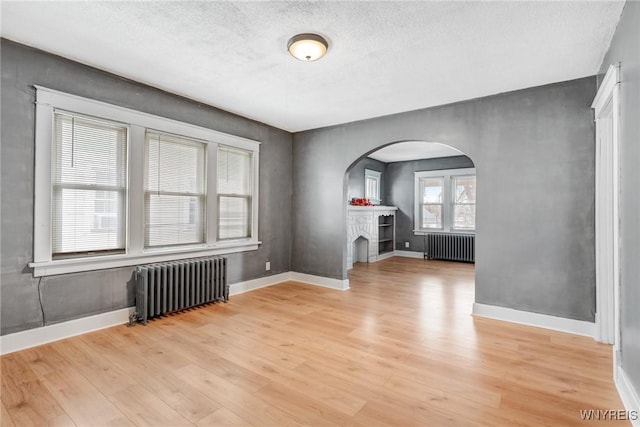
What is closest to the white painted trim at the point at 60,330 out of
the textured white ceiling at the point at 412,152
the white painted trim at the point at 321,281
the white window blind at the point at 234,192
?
the white window blind at the point at 234,192

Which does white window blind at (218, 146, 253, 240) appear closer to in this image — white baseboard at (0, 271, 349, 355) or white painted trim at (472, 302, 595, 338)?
white baseboard at (0, 271, 349, 355)

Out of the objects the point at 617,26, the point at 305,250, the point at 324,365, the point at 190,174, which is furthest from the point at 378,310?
the point at 617,26

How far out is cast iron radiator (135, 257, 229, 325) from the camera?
11.4 feet

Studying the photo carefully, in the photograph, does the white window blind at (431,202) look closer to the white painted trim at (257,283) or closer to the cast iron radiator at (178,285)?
the white painted trim at (257,283)

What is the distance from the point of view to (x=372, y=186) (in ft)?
28.8

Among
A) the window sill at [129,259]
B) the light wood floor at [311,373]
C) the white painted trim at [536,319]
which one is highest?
the window sill at [129,259]

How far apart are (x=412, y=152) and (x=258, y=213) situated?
4.46 metres

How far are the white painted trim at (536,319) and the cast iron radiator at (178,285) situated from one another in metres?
3.39

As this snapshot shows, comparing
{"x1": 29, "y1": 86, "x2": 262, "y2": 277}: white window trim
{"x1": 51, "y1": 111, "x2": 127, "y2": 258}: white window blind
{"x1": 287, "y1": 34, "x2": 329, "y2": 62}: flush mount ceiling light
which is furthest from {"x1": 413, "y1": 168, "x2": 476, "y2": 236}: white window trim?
{"x1": 51, "y1": 111, "x2": 127, "y2": 258}: white window blind

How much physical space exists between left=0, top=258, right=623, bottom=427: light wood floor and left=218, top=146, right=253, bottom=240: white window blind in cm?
139

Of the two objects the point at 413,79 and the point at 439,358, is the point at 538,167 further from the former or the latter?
the point at 439,358

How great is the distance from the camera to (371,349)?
2857mm

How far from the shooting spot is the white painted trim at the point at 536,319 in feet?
10.7

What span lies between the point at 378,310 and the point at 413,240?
5.17 meters
